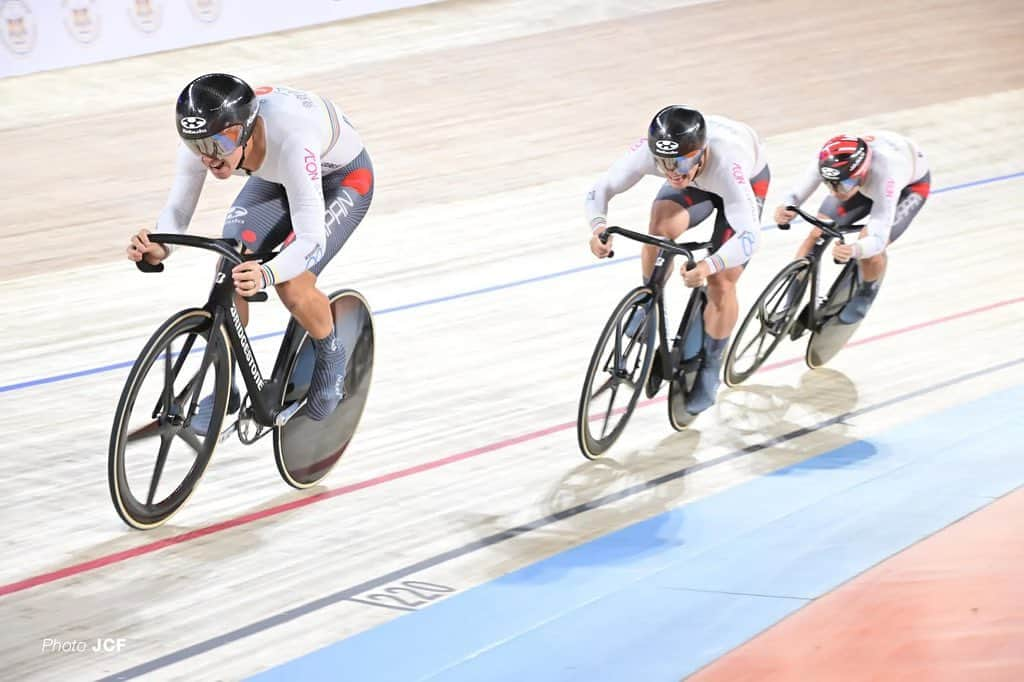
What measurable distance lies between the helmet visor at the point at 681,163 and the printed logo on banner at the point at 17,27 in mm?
5622

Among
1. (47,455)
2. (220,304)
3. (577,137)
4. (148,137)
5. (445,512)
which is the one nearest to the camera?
(220,304)

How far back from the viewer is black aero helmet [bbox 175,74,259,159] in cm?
312

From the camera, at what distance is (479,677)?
263cm

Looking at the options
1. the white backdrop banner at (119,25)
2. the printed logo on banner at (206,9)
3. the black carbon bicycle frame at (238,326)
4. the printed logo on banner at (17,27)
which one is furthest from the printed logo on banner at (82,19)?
the black carbon bicycle frame at (238,326)

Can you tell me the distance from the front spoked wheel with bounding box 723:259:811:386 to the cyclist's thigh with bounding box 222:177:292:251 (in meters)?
2.09

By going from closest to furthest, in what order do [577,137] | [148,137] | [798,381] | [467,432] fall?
[467,432] → [798,381] → [148,137] → [577,137]

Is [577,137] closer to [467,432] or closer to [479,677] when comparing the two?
[467,432]

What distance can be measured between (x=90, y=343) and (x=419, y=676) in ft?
10.5

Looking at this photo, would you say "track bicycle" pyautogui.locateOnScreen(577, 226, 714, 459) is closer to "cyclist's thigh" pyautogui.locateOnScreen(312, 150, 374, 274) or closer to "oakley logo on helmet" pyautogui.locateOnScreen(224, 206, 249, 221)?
"cyclist's thigh" pyautogui.locateOnScreen(312, 150, 374, 274)

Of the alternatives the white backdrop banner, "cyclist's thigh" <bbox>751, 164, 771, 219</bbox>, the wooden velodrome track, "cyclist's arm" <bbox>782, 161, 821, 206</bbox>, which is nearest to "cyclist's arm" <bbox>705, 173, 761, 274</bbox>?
"cyclist's thigh" <bbox>751, 164, 771, 219</bbox>

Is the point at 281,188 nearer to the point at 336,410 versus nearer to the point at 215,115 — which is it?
the point at 215,115

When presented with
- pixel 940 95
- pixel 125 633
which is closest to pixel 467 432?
pixel 125 633

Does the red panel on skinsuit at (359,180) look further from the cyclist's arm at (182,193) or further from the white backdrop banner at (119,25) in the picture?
the white backdrop banner at (119,25)

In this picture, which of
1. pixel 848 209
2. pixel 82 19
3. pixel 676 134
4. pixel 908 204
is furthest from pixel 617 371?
pixel 82 19
